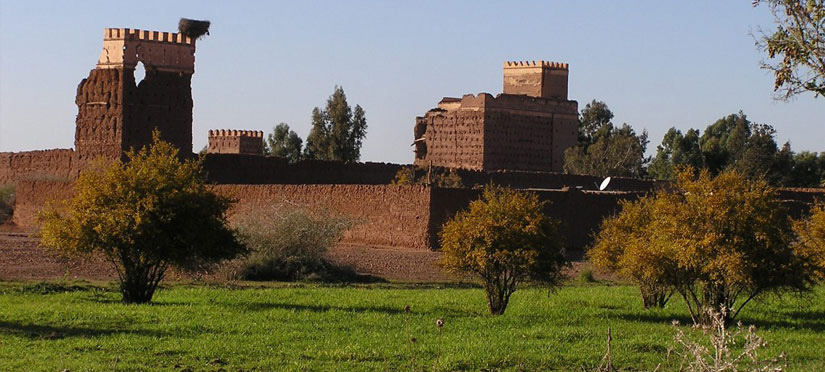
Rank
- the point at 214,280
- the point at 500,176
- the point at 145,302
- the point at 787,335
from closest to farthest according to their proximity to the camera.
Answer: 1. the point at 787,335
2. the point at 145,302
3. the point at 214,280
4. the point at 500,176

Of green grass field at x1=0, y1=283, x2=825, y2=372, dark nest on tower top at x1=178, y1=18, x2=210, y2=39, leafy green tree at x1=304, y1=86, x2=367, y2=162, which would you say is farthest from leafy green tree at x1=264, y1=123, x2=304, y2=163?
green grass field at x1=0, y1=283, x2=825, y2=372

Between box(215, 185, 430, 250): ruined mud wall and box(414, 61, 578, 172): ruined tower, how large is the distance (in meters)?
17.3

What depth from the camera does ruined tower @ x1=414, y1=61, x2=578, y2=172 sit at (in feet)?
168

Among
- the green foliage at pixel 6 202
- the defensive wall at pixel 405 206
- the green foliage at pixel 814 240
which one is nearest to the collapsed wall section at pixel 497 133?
the green foliage at pixel 6 202

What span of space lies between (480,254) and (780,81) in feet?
19.6

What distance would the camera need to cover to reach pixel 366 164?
42.8 meters

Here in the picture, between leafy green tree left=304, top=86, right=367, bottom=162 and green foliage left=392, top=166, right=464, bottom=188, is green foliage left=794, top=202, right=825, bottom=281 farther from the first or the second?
leafy green tree left=304, top=86, right=367, bottom=162

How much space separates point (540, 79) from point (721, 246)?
38442mm

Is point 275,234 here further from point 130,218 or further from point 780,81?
point 780,81

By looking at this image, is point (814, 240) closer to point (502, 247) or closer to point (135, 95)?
point (502, 247)

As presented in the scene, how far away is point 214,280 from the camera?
931 inches

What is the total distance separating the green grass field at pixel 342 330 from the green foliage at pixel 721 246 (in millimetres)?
722

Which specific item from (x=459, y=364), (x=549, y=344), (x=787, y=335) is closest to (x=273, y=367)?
(x=459, y=364)

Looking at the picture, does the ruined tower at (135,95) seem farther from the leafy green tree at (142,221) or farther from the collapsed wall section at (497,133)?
the leafy green tree at (142,221)
